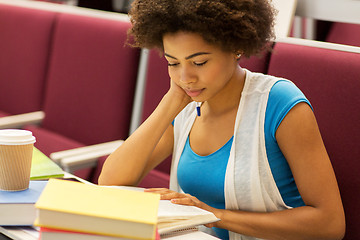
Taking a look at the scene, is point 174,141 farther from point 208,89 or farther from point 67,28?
point 67,28

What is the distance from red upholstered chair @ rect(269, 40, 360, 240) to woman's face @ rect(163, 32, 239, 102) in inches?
13.0

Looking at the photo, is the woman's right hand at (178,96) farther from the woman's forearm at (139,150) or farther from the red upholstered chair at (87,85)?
the red upholstered chair at (87,85)

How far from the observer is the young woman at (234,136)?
110 centimetres

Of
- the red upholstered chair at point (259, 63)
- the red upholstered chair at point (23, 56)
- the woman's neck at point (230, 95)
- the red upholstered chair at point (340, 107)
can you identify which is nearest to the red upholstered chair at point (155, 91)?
the red upholstered chair at point (259, 63)

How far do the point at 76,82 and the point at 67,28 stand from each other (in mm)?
282

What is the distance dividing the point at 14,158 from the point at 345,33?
4.48ft

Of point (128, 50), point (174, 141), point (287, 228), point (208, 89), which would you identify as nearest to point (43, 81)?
point (128, 50)

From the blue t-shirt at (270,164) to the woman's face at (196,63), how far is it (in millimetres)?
155

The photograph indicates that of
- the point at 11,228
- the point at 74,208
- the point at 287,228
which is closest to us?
the point at 74,208

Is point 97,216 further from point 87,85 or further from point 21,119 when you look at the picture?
point 21,119

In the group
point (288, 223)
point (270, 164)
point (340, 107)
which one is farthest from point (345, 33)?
point (288, 223)

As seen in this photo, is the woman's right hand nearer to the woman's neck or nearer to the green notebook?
the woman's neck

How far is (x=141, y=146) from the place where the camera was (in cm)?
132

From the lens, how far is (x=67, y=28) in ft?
7.49
